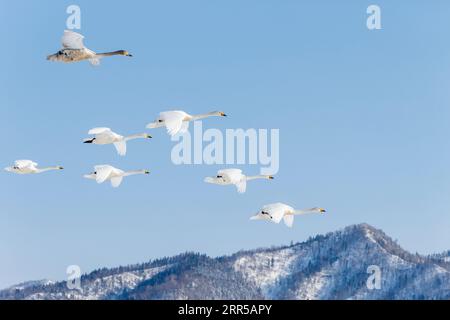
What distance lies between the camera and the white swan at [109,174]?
1807 inches

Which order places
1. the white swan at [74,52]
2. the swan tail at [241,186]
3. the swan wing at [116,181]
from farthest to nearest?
1. the swan wing at [116,181]
2. the swan tail at [241,186]
3. the white swan at [74,52]

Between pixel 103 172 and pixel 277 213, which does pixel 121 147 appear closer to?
pixel 103 172

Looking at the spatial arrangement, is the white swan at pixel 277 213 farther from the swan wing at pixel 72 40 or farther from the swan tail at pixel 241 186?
the swan wing at pixel 72 40

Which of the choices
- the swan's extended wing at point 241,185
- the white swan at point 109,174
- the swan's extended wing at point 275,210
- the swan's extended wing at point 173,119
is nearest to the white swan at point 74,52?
the swan's extended wing at point 173,119

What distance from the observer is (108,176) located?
48.1 meters

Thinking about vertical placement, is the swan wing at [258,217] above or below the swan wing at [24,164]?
below

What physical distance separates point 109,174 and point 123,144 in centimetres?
196
